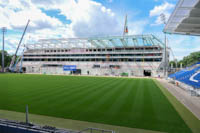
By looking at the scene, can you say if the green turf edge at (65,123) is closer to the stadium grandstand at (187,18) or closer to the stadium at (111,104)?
Result: the stadium at (111,104)

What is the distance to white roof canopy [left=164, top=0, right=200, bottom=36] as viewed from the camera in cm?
1376

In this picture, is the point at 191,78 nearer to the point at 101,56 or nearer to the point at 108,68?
the point at 108,68

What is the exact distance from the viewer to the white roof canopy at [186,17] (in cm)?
1376

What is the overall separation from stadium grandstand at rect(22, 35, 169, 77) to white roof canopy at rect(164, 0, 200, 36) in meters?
36.3

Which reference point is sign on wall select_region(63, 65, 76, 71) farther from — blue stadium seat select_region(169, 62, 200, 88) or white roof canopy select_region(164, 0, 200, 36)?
white roof canopy select_region(164, 0, 200, 36)

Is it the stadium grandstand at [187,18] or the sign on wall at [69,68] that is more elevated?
the stadium grandstand at [187,18]

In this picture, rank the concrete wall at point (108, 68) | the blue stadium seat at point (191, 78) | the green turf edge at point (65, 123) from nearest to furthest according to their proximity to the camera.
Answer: the green turf edge at point (65, 123) < the blue stadium seat at point (191, 78) < the concrete wall at point (108, 68)

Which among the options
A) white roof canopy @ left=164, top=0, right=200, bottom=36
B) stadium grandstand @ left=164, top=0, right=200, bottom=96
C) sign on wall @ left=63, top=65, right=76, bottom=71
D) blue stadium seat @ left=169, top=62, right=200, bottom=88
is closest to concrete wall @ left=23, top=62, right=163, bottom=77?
sign on wall @ left=63, top=65, right=76, bottom=71

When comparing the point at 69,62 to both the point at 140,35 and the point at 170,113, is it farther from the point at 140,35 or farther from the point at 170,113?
the point at 170,113

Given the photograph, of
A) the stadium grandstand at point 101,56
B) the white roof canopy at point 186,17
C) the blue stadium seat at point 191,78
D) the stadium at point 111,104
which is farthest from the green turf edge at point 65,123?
the stadium grandstand at point 101,56

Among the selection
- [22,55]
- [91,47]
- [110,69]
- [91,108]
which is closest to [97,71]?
[110,69]

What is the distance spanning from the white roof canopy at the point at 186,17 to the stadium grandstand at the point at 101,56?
119ft

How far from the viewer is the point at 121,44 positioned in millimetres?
66875

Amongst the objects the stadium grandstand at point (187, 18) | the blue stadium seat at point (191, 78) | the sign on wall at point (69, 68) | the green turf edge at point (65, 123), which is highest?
the stadium grandstand at point (187, 18)
